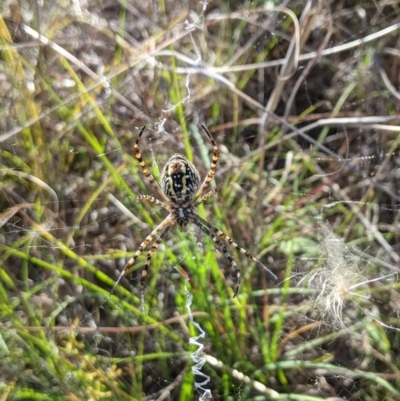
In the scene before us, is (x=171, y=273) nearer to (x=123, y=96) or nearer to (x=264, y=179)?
(x=264, y=179)

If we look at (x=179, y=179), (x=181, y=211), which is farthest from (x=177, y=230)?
(x=179, y=179)

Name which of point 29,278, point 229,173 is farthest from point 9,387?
point 229,173

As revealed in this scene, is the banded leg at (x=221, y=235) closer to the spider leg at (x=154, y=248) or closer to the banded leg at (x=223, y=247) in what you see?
the banded leg at (x=223, y=247)

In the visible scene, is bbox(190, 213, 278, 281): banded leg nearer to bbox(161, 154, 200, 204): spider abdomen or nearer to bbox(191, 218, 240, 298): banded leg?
bbox(191, 218, 240, 298): banded leg

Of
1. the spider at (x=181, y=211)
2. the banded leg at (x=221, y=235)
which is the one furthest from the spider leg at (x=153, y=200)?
the banded leg at (x=221, y=235)

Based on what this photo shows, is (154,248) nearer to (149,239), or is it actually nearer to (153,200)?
(149,239)
